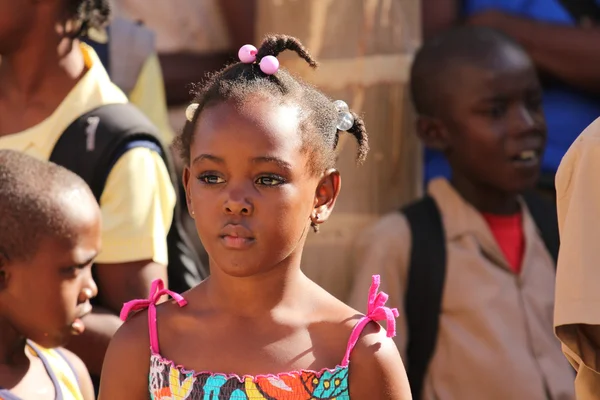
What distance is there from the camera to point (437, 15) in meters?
5.00

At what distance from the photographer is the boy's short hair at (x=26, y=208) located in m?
3.06

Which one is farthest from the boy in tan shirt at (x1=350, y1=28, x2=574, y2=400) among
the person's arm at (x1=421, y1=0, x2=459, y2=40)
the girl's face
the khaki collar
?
the girl's face

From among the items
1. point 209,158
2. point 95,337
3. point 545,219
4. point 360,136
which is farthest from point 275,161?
point 545,219

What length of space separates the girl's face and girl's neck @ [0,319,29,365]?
600mm

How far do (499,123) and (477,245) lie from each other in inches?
17.7

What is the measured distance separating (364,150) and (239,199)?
47cm

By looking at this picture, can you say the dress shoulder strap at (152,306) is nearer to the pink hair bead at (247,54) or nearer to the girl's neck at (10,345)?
the girl's neck at (10,345)

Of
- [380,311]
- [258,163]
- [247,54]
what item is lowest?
[380,311]

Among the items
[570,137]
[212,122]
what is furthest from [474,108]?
[212,122]

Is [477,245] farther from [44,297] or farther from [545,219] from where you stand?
[44,297]

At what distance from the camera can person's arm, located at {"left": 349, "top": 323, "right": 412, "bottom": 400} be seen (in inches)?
109

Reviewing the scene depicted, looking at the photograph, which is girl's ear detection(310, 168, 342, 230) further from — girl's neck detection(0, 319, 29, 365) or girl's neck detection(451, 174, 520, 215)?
girl's neck detection(451, 174, 520, 215)

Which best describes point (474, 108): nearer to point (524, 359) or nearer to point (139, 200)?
point (524, 359)

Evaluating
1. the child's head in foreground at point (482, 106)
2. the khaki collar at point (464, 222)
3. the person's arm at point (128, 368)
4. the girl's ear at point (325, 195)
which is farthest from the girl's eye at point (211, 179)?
the child's head in foreground at point (482, 106)
